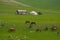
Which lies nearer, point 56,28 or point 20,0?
point 56,28

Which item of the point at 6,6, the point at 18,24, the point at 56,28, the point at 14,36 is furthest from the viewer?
the point at 6,6

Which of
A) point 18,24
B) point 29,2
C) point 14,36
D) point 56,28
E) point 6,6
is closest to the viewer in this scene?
point 14,36

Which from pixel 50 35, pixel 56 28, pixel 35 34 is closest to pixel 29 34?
pixel 35 34

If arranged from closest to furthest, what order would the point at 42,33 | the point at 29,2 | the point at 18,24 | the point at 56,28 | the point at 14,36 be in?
the point at 14,36 → the point at 42,33 → the point at 56,28 → the point at 18,24 → the point at 29,2

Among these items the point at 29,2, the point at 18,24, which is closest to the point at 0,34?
the point at 18,24

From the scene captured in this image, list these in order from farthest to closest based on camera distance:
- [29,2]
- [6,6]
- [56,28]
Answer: [29,2] < [6,6] < [56,28]

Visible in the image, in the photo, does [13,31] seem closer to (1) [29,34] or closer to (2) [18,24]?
(1) [29,34]

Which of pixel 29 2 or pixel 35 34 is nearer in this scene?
pixel 35 34

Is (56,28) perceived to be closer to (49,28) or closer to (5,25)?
(49,28)
